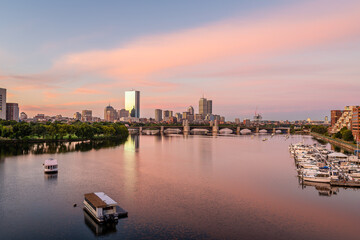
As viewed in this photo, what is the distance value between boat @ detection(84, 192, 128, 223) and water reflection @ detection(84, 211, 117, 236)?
0.33 meters

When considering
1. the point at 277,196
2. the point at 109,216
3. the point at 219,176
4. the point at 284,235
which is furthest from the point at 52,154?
the point at 284,235

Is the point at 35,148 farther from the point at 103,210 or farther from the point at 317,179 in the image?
the point at 317,179

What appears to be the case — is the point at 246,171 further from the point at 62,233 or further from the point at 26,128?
the point at 26,128

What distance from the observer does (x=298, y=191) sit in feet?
117

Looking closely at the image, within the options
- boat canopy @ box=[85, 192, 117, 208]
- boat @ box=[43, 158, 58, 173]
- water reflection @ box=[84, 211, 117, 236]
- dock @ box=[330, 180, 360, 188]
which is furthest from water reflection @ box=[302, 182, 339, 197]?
boat @ box=[43, 158, 58, 173]

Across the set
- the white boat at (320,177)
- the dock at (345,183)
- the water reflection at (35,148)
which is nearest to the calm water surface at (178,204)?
the dock at (345,183)

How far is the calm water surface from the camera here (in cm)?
2238

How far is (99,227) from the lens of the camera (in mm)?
23156

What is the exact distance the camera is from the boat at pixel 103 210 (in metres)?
23.9

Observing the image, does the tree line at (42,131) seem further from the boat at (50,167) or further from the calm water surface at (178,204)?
the boat at (50,167)

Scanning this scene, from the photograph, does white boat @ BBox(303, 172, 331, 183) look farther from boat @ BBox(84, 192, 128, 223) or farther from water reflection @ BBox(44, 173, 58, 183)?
water reflection @ BBox(44, 173, 58, 183)

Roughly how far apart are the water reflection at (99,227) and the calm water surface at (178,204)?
0.08 metres

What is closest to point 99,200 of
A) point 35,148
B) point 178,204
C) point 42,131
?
point 178,204

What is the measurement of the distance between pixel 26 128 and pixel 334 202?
8695 centimetres
